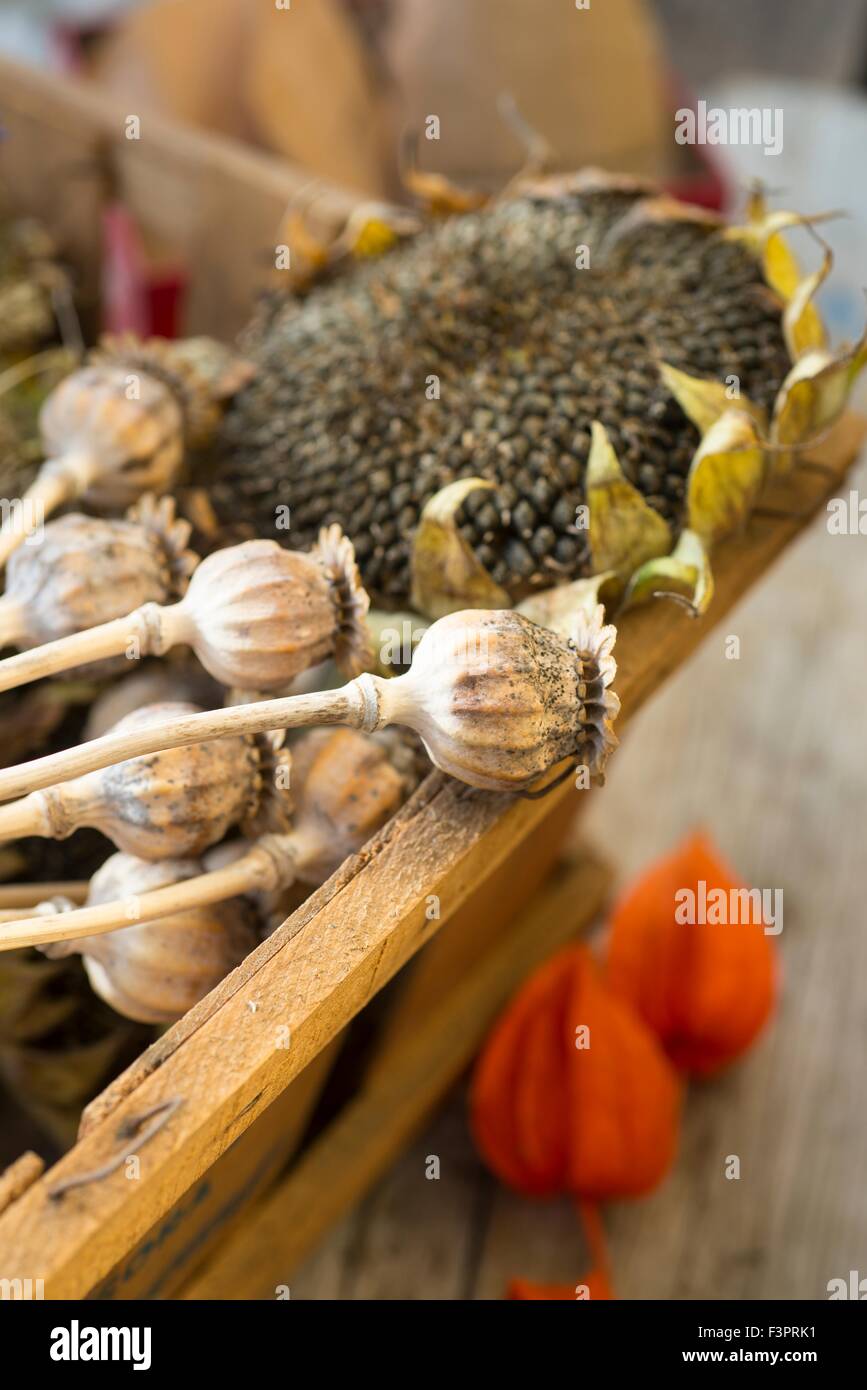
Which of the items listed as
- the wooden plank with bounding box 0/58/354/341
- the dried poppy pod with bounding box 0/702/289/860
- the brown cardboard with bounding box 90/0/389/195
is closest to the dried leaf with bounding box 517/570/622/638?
the dried poppy pod with bounding box 0/702/289/860

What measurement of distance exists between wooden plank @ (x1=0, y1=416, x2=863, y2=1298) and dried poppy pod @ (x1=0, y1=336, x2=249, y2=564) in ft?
0.58

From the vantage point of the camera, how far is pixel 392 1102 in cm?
62

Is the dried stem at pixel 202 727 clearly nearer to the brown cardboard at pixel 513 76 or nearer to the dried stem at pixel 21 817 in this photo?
the dried stem at pixel 21 817

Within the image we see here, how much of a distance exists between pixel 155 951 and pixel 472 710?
122 mm

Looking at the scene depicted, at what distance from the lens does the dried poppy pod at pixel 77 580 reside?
1.30 feet

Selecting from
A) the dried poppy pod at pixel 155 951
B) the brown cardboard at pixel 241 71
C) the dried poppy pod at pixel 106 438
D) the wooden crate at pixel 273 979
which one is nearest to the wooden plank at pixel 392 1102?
the wooden crate at pixel 273 979

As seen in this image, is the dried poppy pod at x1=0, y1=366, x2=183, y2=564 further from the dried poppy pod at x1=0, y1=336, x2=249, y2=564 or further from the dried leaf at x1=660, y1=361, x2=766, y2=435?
the dried leaf at x1=660, y1=361, x2=766, y2=435

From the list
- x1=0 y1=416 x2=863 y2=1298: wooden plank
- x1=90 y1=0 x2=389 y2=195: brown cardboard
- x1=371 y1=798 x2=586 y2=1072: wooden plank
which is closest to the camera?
x1=0 y1=416 x2=863 y2=1298: wooden plank

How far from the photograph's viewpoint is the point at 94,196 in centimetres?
72

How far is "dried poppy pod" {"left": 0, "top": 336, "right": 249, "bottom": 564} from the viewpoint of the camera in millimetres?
454

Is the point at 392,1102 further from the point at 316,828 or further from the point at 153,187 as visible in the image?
the point at 153,187

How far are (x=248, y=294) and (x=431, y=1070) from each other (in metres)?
0.44
